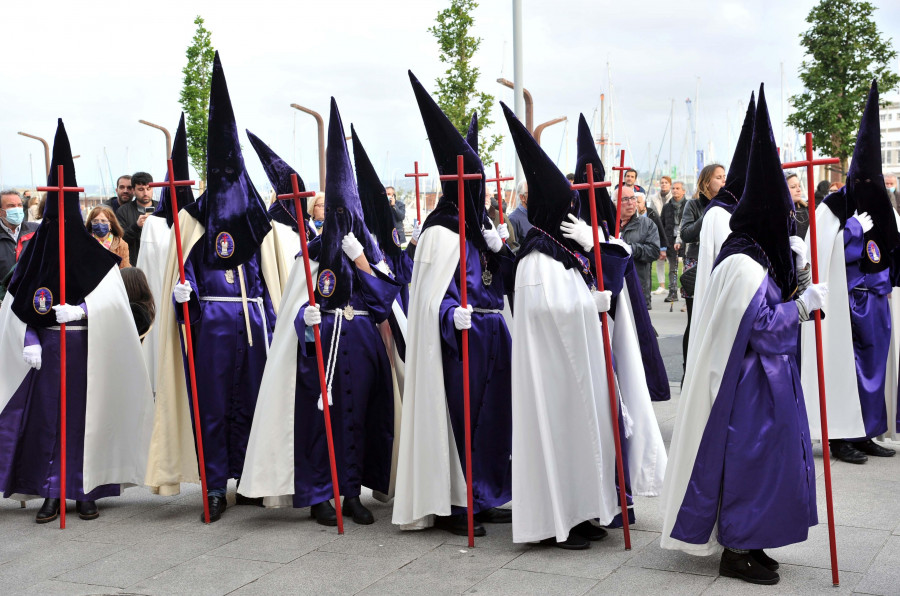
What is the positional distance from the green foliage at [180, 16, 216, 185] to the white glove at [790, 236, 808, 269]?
1558 cm

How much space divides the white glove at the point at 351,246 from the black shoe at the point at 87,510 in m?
2.33

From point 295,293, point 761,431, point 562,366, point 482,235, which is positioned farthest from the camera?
point 295,293

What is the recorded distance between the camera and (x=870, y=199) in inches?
268

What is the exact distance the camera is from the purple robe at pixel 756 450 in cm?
461

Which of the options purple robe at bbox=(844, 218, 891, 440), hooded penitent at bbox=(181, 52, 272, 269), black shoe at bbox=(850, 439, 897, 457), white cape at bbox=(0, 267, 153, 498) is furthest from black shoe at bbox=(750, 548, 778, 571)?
white cape at bbox=(0, 267, 153, 498)

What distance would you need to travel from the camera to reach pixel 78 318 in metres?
6.40

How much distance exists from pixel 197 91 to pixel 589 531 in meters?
15.9

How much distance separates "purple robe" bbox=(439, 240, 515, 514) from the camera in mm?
5797

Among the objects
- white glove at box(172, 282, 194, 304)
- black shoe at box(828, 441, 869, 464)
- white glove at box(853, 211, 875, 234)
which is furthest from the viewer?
black shoe at box(828, 441, 869, 464)

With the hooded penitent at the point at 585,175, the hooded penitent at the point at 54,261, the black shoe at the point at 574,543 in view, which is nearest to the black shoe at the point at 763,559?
the black shoe at the point at 574,543

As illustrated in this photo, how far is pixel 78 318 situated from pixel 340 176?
192 centimetres

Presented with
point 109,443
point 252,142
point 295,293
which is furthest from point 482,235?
point 109,443

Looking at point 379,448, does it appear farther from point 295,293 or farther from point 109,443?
point 109,443

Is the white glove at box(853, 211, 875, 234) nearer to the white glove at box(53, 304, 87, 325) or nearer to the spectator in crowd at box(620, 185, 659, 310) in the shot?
the spectator in crowd at box(620, 185, 659, 310)
